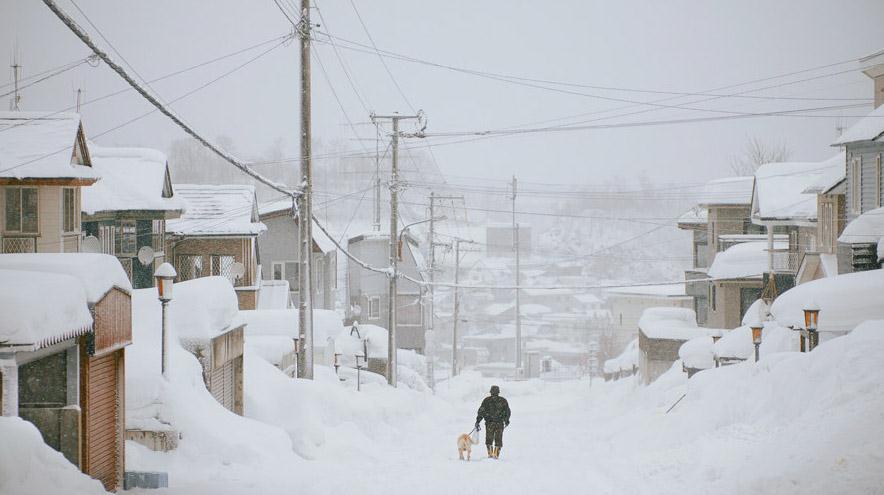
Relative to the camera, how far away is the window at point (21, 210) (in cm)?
2330

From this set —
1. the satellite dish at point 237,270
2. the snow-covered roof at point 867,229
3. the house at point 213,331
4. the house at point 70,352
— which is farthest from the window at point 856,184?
the house at point 70,352

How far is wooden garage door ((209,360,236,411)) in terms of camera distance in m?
16.0

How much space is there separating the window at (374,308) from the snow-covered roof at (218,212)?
19.9 metres

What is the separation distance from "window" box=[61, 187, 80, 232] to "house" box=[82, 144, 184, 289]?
11.5ft

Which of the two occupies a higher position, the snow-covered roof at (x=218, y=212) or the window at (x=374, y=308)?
the snow-covered roof at (x=218, y=212)

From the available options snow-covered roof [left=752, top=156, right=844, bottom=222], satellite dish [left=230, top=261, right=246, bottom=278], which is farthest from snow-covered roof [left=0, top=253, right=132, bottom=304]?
snow-covered roof [left=752, top=156, right=844, bottom=222]

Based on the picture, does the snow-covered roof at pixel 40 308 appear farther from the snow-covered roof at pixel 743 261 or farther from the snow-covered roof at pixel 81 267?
the snow-covered roof at pixel 743 261

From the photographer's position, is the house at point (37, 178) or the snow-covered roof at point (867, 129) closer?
the house at point (37, 178)

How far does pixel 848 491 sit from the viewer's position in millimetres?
9430

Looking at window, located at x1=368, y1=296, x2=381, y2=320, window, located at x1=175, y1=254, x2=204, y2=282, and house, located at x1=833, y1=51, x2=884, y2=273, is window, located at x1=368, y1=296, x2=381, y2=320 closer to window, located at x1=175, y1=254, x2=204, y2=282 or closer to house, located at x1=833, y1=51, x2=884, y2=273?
window, located at x1=175, y1=254, x2=204, y2=282

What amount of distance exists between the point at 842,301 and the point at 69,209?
Answer: 21.2 metres

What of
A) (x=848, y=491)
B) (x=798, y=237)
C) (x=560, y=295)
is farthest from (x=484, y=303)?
(x=848, y=491)

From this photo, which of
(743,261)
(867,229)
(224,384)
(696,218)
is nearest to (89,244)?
(224,384)

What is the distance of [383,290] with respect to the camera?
186 feet
